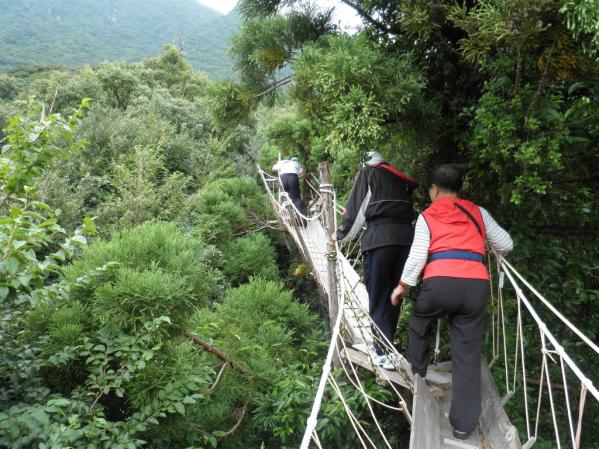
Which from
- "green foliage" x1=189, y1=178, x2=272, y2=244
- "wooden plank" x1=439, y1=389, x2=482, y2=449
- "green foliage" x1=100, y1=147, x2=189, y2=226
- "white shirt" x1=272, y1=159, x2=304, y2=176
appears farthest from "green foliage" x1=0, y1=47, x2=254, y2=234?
"wooden plank" x1=439, y1=389, x2=482, y2=449

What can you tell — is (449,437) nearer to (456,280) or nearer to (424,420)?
(424,420)

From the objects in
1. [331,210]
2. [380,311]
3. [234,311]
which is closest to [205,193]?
[234,311]

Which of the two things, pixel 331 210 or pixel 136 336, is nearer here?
pixel 136 336

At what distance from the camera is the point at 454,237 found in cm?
134

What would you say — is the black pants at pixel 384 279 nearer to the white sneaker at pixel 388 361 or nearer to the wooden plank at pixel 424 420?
the white sneaker at pixel 388 361

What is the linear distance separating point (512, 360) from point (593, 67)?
1.43 meters

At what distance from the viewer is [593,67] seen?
104cm

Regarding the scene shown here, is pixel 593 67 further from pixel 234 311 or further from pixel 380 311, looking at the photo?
pixel 234 311

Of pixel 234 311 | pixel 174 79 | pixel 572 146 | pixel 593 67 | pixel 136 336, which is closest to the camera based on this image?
pixel 593 67

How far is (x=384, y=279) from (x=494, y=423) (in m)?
0.68

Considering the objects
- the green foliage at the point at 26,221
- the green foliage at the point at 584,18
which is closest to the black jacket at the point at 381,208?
the green foliage at the point at 584,18

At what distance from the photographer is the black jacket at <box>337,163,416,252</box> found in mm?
1715

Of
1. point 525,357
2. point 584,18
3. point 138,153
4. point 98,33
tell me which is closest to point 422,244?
point 584,18

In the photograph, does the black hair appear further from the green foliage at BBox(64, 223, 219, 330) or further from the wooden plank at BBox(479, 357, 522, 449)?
the green foliage at BBox(64, 223, 219, 330)
